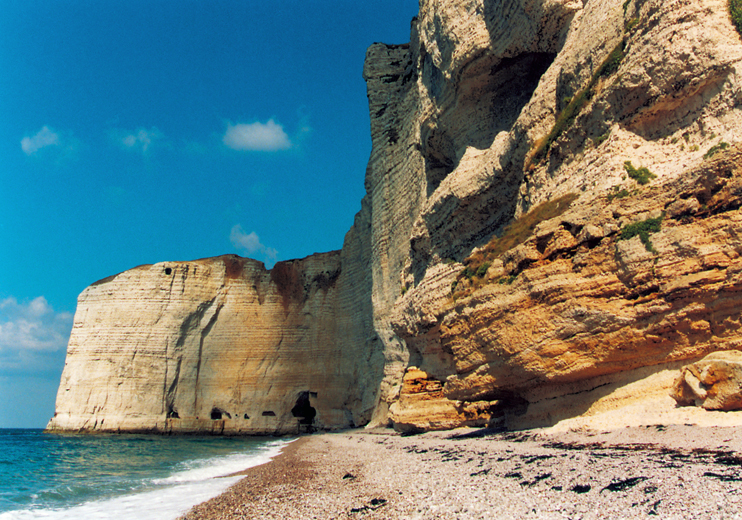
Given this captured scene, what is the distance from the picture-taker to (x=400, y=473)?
627 cm

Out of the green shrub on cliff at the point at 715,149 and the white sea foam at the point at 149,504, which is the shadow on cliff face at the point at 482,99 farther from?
the white sea foam at the point at 149,504

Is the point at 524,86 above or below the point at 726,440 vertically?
above

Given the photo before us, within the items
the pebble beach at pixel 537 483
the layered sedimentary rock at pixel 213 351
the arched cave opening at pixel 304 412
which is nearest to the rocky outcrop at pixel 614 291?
the pebble beach at pixel 537 483

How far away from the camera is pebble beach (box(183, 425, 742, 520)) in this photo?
3.63m

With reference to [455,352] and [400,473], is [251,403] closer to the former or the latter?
[455,352]

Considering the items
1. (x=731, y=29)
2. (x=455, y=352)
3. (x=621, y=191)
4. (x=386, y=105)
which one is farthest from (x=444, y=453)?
Answer: (x=386, y=105)

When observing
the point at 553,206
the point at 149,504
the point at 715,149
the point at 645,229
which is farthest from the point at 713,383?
the point at 149,504

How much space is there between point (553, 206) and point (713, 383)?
3.72 m

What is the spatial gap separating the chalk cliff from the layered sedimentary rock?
970 cm

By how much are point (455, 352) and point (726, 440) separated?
506 centimetres

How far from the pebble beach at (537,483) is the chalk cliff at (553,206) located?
151cm

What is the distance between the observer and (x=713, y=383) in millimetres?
5746

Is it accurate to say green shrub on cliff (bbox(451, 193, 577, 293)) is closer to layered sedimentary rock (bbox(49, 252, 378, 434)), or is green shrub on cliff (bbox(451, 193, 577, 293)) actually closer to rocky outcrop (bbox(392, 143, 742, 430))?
rocky outcrop (bbox(392, 143, 742, 430))

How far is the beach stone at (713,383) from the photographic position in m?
5.58
